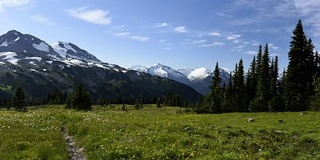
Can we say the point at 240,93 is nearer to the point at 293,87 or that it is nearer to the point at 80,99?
the point at 293,87

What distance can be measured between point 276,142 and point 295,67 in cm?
4679

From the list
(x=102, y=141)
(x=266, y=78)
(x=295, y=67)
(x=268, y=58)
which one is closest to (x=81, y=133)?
(x=102, y=141)

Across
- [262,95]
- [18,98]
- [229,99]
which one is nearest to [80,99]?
[18,98]

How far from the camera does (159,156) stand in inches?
591

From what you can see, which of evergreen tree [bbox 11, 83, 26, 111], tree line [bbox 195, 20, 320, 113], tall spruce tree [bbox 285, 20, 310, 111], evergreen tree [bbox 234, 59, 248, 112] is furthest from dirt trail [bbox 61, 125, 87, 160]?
evergreen tree [bbox 11, 83, 26, 111]

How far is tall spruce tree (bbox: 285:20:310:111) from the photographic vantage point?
59.9 m

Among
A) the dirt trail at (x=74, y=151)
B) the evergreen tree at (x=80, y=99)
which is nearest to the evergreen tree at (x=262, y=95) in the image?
the evergreen tree at (x=80, y=99)

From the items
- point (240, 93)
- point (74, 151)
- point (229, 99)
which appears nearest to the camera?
point (74, 151)

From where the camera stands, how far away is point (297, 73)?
61469mm

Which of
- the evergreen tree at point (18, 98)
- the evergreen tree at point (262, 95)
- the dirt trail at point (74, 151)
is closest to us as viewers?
the dirt trail at point (74, 151)

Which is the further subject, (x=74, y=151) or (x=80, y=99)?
(x=80, y=99)

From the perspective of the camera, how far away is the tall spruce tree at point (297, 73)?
196ft

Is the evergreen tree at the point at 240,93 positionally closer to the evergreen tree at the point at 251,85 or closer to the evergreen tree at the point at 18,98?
the evergreen tree at the point at 251,85

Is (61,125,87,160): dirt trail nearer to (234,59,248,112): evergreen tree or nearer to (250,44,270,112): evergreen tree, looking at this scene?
(250,44,270,112): evergreen tree
